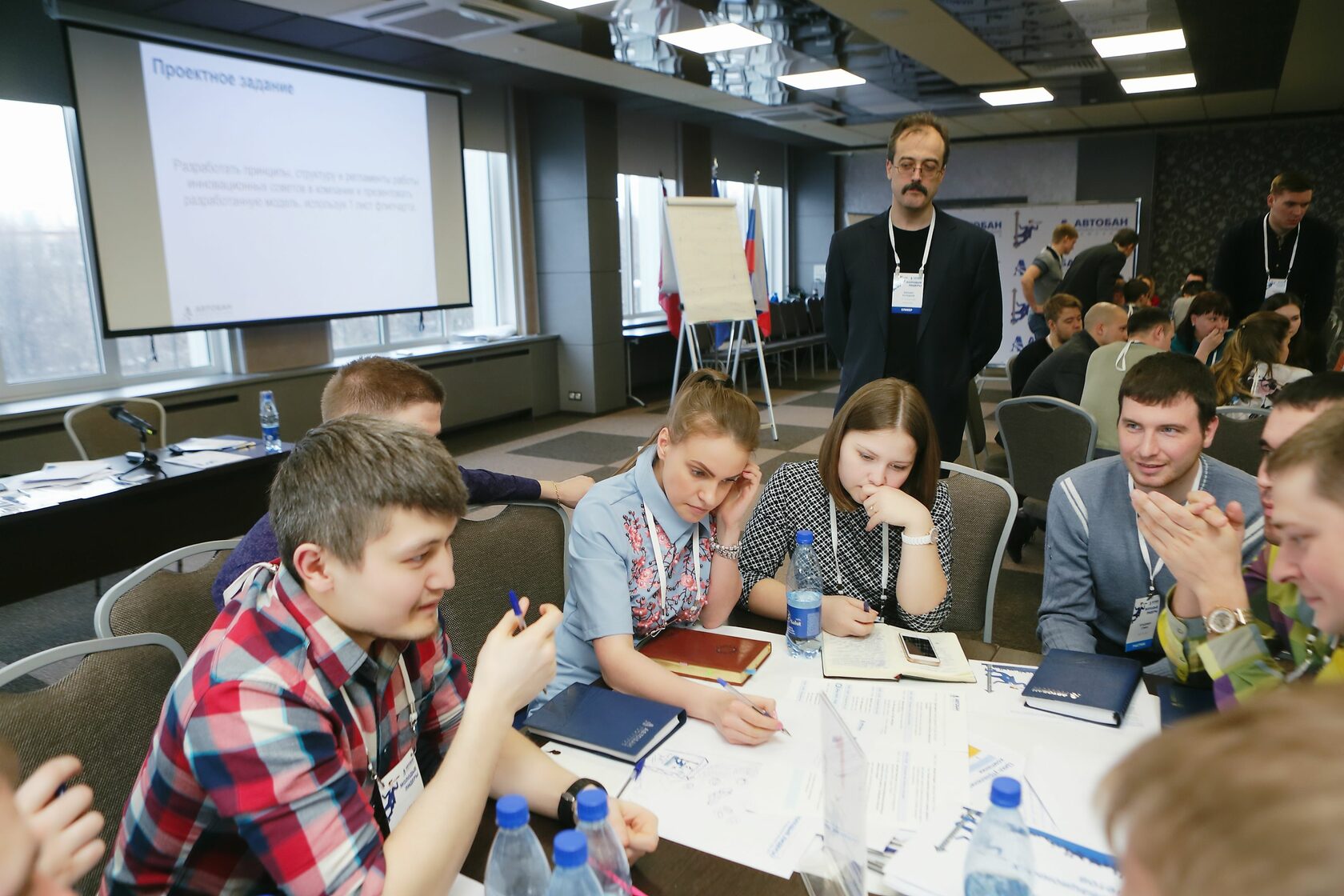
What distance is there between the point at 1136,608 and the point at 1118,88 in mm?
8067

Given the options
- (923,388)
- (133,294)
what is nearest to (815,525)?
(923,388)

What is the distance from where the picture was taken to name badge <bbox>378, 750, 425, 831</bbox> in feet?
3.61

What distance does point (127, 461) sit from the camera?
11.2 ft

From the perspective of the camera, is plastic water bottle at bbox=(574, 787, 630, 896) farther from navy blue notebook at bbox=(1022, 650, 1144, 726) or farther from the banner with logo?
the banner with logo

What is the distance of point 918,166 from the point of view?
281 centimetres

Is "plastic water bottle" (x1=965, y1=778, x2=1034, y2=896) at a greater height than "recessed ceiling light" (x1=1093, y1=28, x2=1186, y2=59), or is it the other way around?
"recessed ceiling light" (x1=1093, y1=28, x2=1186, y2=59)

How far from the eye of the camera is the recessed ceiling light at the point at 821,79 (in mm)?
7152

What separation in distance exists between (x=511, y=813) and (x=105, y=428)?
3.77m

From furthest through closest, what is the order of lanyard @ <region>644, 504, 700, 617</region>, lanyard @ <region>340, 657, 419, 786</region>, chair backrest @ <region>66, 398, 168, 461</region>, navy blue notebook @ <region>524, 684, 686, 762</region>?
1. chair backrest @ <region>66, 398, 168, 461</region>
2. lanyard @ <region>644, 504, 700, 617</region>
3. navy blue notebook @ <region>524, 684, 686, 762</region>
4. lanyard @ <region>340, 657, 419, 786</region>

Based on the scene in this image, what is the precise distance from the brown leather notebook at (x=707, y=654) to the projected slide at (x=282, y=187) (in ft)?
15.7

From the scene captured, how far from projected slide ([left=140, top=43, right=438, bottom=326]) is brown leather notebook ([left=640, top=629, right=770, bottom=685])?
4.77 meters

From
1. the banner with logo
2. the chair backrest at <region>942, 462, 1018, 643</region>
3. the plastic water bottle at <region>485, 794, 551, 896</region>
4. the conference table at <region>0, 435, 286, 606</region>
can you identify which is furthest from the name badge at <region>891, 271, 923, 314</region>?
the banner with logo

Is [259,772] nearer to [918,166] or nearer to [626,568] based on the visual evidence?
[626,568]

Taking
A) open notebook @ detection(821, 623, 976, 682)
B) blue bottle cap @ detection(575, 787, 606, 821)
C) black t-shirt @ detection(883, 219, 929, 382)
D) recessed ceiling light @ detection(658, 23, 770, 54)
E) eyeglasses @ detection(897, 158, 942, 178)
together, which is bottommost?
open notebook @ detection(821, 623, 976, 682)
